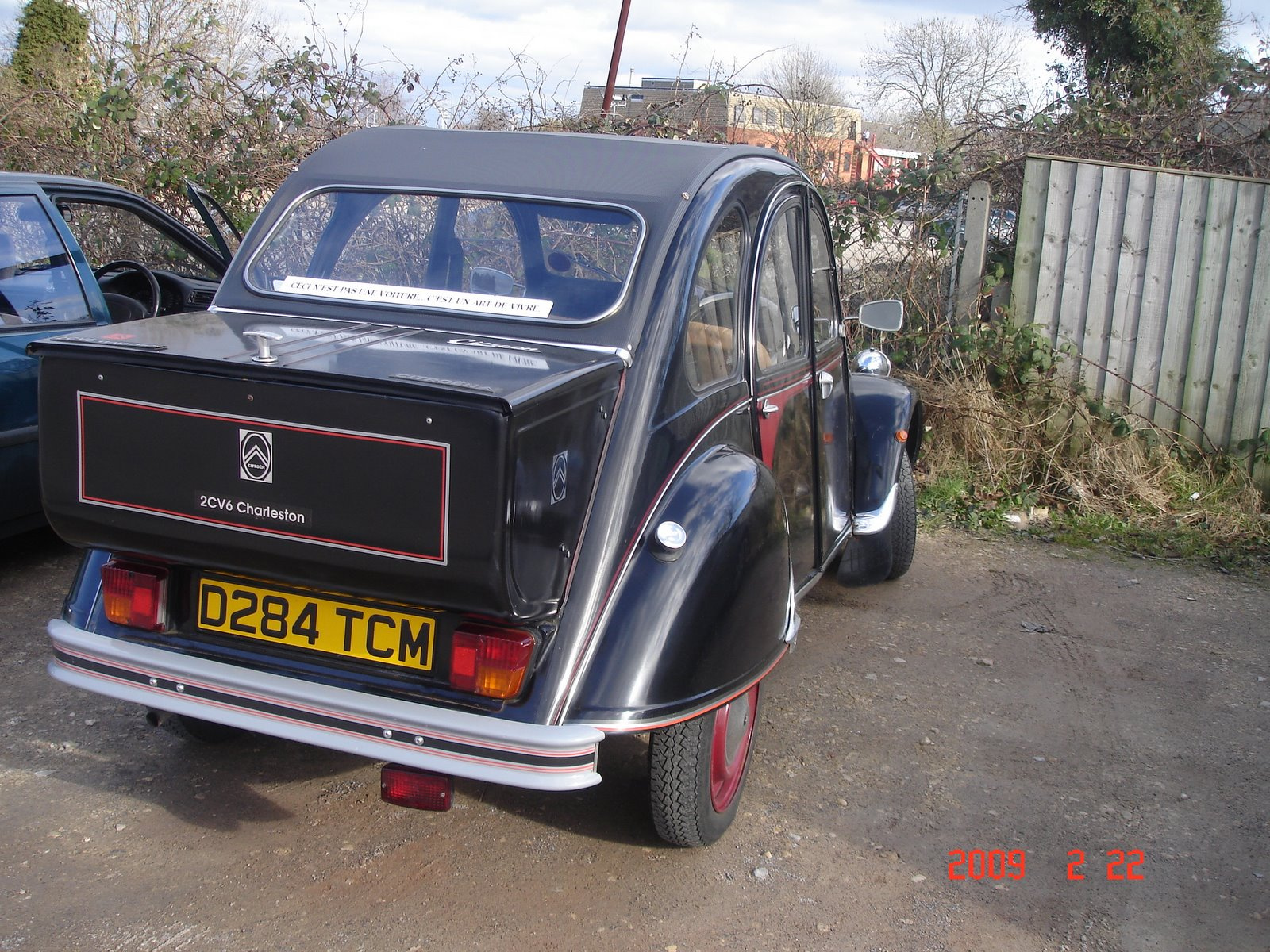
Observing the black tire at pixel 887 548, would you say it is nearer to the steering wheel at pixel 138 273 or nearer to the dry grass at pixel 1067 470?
the dry grass at pixel 1067 470

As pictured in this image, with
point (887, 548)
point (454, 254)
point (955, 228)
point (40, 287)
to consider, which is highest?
point (955, 228)

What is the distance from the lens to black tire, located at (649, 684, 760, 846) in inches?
110

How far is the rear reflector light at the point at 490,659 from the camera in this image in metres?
2.42

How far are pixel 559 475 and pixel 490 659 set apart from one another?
44 centimetres

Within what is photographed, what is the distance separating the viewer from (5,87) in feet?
31.4

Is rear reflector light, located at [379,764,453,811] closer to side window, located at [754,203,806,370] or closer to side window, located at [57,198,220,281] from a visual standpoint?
side window, located at [754,203,806,370]

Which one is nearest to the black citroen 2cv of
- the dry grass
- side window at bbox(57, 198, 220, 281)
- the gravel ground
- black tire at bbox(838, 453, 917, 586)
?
the gravel ground

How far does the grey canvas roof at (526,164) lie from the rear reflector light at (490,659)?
1364mm

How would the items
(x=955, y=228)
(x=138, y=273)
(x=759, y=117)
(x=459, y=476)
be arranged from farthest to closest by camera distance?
(x=759, y=117) < (x=955, y=228) < (x=138, y=273) < (x=459, y=476)

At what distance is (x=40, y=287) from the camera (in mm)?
4863

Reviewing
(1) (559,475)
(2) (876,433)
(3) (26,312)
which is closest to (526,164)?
(1) (559,475)

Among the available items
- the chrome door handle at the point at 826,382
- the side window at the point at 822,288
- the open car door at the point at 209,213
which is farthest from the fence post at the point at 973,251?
the open car door at the point at 209,213

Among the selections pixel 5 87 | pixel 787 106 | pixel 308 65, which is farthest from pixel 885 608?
pixel 5 87

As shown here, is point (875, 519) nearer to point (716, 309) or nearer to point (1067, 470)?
point (716, 309)
